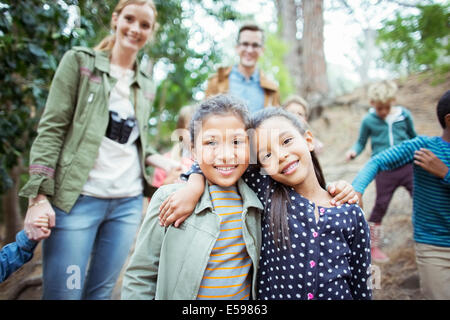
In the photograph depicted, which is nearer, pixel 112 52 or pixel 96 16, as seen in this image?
pixel 112 52

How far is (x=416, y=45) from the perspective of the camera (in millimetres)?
2570

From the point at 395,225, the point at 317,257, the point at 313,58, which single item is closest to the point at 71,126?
the point at 317,257

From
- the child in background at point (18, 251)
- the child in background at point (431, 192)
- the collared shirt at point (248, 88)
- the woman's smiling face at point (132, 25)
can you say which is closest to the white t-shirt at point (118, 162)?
→ the woman's smiling face at point (132, 25)

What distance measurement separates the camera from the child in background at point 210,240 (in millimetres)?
1247

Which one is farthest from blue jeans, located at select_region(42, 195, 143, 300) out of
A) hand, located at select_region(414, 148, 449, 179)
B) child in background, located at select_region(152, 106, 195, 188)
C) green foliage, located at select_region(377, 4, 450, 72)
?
green foliage, located at select_region(377, 4, 450, 72)

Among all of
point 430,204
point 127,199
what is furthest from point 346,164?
point 127,199

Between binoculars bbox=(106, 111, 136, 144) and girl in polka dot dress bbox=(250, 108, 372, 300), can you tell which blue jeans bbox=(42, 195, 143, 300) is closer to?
binoculars bbox=(106, 111, 136, 144)

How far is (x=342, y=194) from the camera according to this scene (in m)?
1.36

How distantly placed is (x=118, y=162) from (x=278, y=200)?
1.06 meters

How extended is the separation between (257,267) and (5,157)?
2.35m

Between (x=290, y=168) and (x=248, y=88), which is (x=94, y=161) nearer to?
(x=290, y=168)
